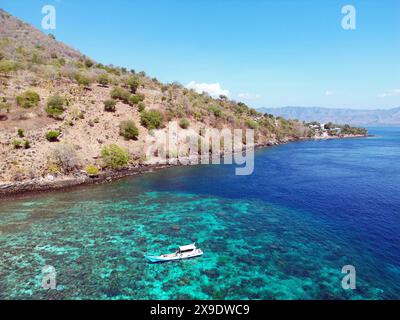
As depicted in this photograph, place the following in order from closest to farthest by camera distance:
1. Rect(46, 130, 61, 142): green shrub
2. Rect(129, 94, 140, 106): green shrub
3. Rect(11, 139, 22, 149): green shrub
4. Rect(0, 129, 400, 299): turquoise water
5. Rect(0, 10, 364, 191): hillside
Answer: Rect(0, 129, 400, 299): turquoise water → Rect(11, 139, 22, 149): green shrub → Rect(0, 10, 364, 191): hillside → Rect(46, 130, 61, 142): green shrub → Rect(129, 94, 140, 106): green shrub

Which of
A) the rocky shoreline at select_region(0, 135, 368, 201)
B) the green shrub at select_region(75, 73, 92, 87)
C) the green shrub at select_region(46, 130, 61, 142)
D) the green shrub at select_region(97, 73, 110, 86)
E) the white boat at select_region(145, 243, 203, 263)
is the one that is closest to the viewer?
the white boat at select_region(145, 243, 203, 263)

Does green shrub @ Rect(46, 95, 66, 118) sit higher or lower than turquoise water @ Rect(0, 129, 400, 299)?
higher

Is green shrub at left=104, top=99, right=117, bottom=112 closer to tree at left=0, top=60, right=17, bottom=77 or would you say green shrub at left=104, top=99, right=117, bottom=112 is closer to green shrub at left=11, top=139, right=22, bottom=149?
green shrub at left=11, top=139, right=22, bottom=149

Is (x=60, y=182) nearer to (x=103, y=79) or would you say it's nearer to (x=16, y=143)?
(x=16, y=143)

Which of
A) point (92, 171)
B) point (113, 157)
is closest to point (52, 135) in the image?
point (92, 171)

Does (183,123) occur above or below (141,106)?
below

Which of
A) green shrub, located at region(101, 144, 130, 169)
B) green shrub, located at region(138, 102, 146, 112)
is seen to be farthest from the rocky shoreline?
green shrub, located at region(138, 102, 146, 112)

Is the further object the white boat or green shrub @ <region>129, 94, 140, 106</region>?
green shrub @ <region>129, 94, 140, 106</region>
